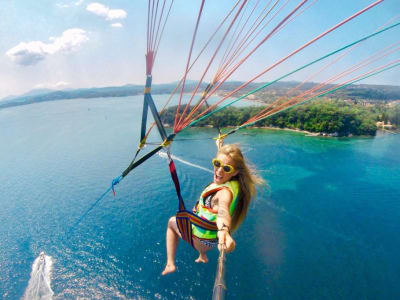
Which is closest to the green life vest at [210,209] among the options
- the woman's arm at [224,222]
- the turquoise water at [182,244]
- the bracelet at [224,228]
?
the woman's arm at [224,222]

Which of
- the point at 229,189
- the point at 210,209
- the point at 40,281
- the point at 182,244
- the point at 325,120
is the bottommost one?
the point at 40,281

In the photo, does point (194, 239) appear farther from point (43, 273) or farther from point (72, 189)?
point (72, 189)

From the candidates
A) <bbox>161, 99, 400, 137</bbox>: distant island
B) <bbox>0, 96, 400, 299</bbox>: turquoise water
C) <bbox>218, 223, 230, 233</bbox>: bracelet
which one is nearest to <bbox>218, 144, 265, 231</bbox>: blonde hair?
<bbox>218, 223, 230, 233</bbox>: bracelet

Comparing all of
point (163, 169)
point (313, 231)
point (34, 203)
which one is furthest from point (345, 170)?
point (34, 203)

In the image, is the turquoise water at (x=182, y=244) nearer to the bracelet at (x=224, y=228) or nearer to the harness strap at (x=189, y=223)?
the harness strap at (x=189, y=223)

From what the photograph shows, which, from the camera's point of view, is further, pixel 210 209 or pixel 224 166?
pixel 210 209

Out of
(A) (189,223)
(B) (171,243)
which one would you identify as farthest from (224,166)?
(B) (171,243)

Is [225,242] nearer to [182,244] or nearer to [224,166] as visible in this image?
[224,166]
